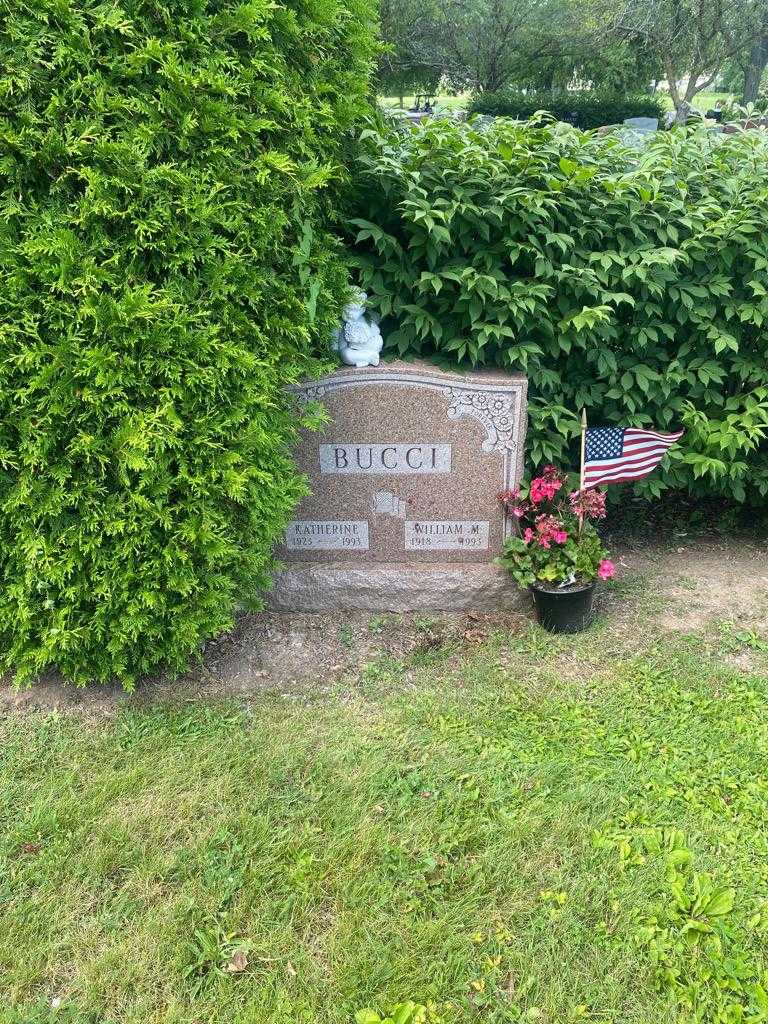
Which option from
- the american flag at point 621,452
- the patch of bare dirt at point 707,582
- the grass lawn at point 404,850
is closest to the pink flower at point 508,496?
the american flag at point 621,452

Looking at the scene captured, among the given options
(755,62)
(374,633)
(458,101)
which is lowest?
(374,633)

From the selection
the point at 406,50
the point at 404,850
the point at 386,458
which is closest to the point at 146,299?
the point at 386,458

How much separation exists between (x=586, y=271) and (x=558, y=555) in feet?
4.37

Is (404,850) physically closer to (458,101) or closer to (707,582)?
(707,582)

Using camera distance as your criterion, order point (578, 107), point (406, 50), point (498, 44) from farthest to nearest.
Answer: point (498, 44)
point (406, 50)
point (578, 107)

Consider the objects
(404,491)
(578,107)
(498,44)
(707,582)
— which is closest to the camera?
(404,491)

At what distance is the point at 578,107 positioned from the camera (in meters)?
20.9

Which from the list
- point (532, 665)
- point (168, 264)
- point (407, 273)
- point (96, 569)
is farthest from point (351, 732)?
point (407, 273)

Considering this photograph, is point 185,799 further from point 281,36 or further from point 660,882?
point 281,36

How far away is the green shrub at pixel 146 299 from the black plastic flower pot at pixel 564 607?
4.46ft

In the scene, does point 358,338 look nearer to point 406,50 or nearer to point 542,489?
point 542,489

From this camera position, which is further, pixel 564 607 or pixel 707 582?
pixel 707 582

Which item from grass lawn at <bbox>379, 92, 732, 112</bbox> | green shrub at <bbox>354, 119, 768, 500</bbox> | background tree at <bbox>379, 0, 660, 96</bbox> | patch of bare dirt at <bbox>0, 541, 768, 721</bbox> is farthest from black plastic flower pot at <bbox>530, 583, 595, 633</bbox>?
background tree at <bbox>379, 0, 660, 96</bbox>

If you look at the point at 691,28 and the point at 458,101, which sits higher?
the point at 691,28
